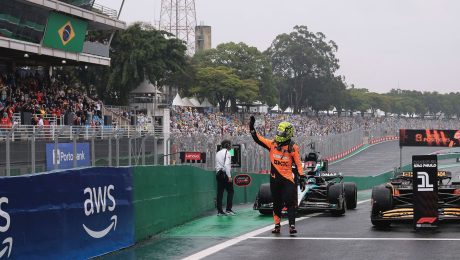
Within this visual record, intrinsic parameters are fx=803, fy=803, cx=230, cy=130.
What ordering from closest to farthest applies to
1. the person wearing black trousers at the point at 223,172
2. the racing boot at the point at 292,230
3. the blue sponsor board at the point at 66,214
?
the blue sponsor board at the point at 66,214, the racing boot at the point at 292,230, the person wearing black trousers at the point at 223,172

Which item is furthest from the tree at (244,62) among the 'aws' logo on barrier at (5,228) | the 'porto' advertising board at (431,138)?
the 'aws' logo on barrier at (5,228)

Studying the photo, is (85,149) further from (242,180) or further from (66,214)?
(66,214)

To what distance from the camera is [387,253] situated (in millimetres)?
10008

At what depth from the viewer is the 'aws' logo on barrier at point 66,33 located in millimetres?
38812

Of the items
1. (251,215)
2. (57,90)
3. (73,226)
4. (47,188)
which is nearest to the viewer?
(47,188)

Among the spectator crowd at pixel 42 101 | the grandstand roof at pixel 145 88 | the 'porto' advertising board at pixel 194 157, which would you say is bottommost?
the 'porto' advertising board at pixel 194 157

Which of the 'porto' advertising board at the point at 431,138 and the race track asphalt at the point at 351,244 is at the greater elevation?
the 'porto' advertising board at the point at 431,138

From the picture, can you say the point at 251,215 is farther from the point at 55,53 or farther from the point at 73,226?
the point at 55,53

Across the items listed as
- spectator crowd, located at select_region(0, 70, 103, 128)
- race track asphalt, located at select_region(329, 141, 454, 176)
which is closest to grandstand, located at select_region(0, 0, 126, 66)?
spectator crowd, located at select_region(0, 70, 103, 128)

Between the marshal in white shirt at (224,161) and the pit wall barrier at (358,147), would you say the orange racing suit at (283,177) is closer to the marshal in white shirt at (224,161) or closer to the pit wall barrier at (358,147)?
the marshal in white shirt at (224,161)

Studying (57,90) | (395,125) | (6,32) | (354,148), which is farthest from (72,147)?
(395,125)

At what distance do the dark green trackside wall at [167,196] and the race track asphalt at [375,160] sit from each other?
146ft

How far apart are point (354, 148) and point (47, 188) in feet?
232

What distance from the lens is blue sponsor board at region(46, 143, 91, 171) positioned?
17347 millimetres
